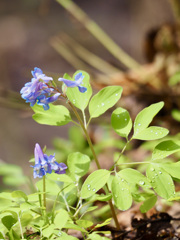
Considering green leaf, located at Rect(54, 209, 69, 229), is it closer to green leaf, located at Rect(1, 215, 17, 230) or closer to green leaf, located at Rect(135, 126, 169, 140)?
green leaf, located at Rect(1, 215, 17, 230)

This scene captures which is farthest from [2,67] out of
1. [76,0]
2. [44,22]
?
[76,0]

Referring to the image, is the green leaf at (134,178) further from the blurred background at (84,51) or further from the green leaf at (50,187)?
the blurred background at (84,51)

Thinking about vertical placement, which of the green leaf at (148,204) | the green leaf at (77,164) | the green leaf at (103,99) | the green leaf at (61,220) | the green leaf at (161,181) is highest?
the green leaf at (103,99)

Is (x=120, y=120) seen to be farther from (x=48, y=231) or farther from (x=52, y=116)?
(x=48, y=231)

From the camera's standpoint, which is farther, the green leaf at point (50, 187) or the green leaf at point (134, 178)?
the green leaf at point (50, 187)

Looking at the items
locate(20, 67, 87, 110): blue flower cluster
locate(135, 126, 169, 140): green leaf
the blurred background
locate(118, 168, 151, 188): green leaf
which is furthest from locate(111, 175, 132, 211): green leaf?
the blurred background

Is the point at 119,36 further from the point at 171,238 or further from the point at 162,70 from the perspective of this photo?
the point at 171,238

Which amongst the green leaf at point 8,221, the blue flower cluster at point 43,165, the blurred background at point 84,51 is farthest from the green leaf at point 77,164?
the blurred background at point 84,51
